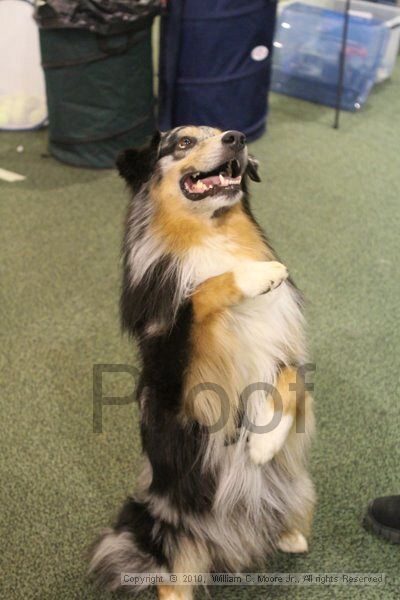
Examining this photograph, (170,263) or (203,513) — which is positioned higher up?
(170,263)

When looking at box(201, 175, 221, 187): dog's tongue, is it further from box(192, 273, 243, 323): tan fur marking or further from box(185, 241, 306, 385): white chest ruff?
box(192, 273, 243, 323): tan fur marking

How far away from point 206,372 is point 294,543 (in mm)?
696

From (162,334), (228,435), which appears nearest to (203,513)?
(228,435)

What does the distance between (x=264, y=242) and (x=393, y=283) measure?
4.86ft

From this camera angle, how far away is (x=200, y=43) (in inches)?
136

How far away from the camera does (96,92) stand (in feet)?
11.2

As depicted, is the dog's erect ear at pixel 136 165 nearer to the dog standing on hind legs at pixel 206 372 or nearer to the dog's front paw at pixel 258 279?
the dog standing on hind legs at pixel 206 372

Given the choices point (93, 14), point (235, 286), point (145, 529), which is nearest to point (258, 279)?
point (235, 286)

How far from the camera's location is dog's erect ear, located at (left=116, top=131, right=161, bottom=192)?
1.51 m

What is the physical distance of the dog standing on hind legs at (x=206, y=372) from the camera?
4.13ft

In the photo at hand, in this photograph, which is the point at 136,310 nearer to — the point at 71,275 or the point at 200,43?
the point at 71,275

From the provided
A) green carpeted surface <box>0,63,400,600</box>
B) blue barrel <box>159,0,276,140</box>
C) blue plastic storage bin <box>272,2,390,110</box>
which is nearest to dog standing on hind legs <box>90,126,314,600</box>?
green carpeted surface <box>0,63,400,600</box>

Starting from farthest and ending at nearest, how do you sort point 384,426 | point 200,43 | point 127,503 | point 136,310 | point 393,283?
point 200,43, point 393,283, point 384,426, point 127,503, point 136,310

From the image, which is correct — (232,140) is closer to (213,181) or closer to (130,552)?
(213,181)
